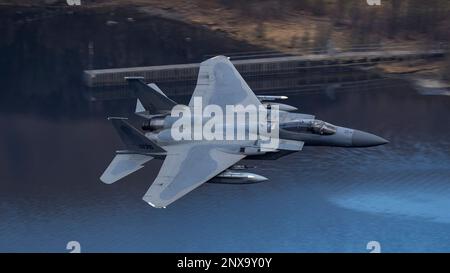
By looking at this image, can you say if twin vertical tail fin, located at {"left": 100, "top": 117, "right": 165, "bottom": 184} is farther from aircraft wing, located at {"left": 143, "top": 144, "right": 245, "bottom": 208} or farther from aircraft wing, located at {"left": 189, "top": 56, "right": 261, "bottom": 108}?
aircraft wing, located at {"left": 189, "top": 56, "right": 261, "bottom": 108}

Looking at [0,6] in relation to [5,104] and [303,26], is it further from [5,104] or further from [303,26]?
[303,26]

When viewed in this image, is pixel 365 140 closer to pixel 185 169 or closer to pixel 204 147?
pixel 204 147

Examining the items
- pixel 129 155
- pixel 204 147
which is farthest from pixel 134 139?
pixel 204 147

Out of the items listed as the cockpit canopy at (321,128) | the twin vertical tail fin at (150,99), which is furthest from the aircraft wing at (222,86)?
the cockpit canopy at (321,128)

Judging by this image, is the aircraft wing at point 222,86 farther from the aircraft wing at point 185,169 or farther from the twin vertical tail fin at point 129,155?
the twin vertical tail fin at point 129,155

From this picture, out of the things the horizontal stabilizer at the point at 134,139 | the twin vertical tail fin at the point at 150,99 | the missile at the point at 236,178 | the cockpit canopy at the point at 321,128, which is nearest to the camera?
the horizontal stabilizer at the point at 134,139

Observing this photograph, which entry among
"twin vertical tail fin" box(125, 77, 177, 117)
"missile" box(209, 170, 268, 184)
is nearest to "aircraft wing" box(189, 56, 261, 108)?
"twin vertical tail fin" box(125, 77, 177, 117)

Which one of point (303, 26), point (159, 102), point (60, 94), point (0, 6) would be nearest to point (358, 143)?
point (159, 102)
